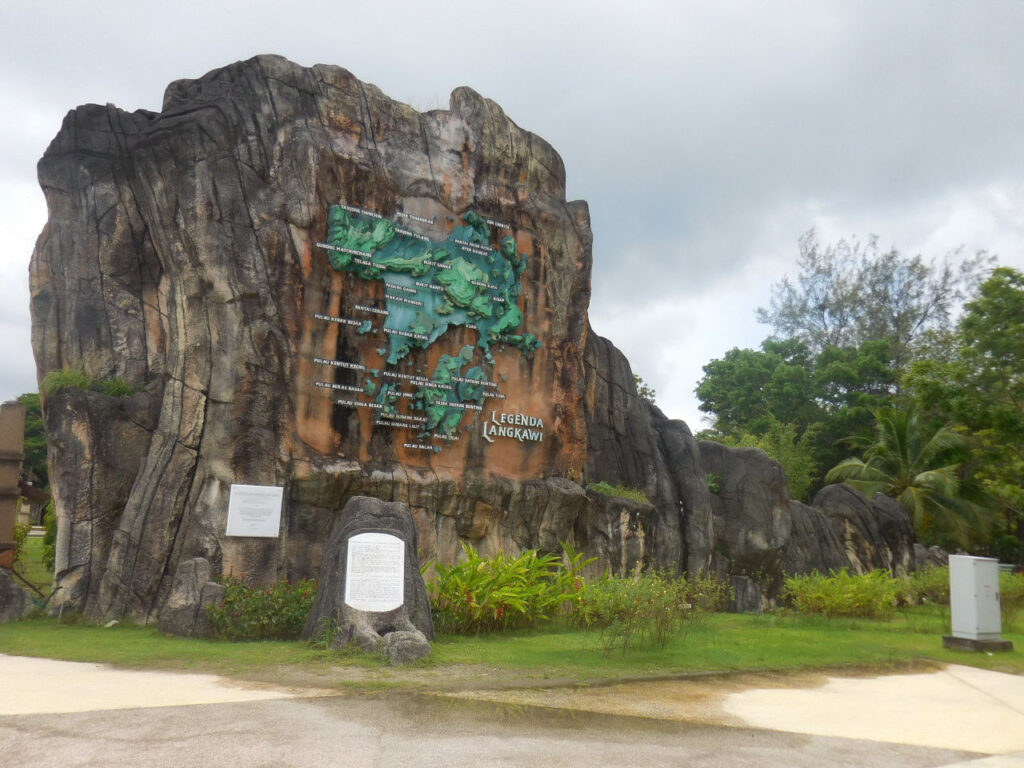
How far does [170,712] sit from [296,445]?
6.24 meters

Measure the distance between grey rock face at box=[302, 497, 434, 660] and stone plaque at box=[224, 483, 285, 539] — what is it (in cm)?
193

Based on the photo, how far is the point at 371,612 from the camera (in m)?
8.27

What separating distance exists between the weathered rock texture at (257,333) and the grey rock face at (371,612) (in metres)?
1.81

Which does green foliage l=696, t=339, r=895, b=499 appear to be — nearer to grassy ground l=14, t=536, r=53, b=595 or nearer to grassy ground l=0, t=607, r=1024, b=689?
grassy ground l=0, t=607, r=1024, b=689

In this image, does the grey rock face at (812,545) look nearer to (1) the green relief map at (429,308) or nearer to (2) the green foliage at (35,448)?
(1) the green relief map at (429,308)

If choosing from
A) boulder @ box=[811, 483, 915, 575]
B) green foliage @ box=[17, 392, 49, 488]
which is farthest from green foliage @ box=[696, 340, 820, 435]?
green foliage @ box=[17, 392, 49, 488]

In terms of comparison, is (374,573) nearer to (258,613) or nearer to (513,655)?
(513,655)

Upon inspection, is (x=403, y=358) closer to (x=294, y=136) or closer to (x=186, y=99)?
(x=294, y=136)

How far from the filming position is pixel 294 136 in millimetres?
12203

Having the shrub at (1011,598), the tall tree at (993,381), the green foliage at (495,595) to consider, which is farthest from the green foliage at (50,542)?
the shrub at (1011,598)

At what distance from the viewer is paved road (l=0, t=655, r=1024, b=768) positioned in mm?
4469

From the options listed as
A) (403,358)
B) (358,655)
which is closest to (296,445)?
(403,358)

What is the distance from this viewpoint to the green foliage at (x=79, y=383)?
11.3 metres

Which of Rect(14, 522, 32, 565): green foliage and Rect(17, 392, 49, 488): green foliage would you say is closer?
Rect(14, 522, 32, 565): green foliage
